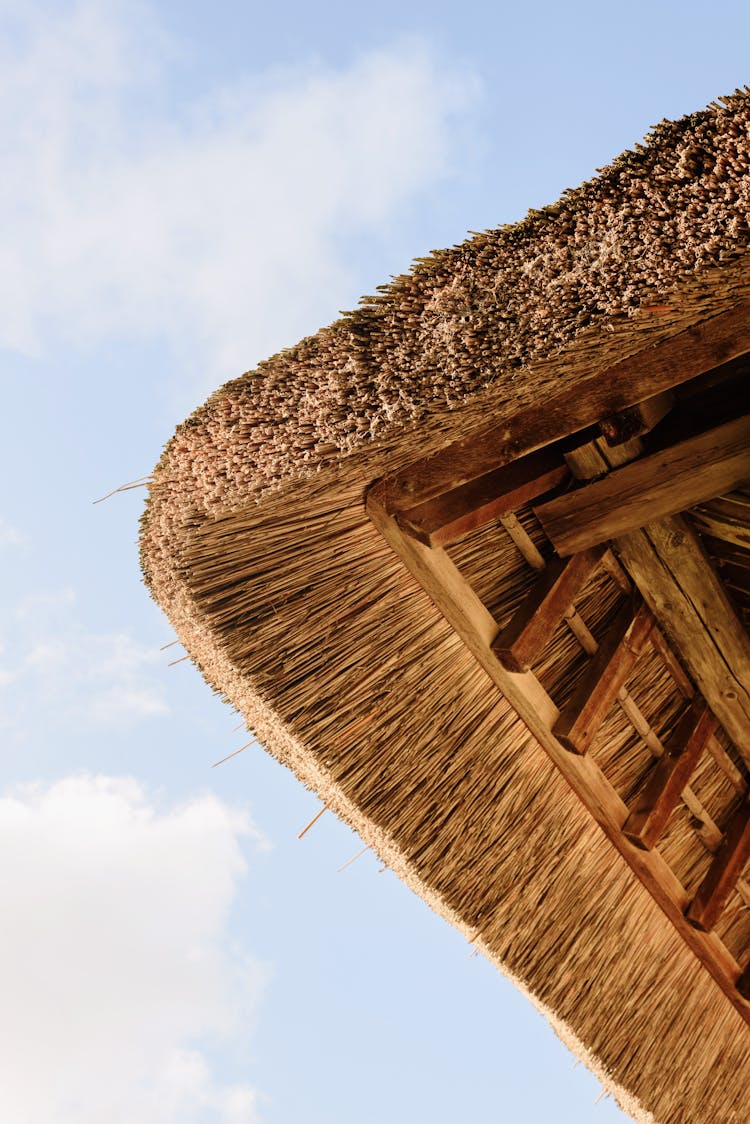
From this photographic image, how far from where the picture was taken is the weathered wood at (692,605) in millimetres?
2266

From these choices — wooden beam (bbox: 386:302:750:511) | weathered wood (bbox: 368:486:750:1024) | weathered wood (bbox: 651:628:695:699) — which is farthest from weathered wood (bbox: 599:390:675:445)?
weathered wood (bbox: 651:628:695:699)

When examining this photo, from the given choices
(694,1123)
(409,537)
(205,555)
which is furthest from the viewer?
(694,1123)

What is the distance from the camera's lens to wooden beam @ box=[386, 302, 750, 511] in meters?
1.52

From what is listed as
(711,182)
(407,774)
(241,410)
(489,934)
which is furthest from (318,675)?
(711,182)

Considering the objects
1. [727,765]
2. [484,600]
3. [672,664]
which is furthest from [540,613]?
[727,765]

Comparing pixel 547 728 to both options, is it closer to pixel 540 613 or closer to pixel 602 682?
pixel 602 682

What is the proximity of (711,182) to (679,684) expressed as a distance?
5.63 feet

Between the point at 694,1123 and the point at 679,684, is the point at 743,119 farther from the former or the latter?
the point at 694,1123

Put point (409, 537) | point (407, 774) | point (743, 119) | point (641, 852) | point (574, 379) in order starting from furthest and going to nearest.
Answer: point (641, 852) → point (407, 774) → point (409, 537) → point (574, 379) → point (743, 119)

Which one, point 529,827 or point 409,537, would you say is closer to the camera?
point 409,537

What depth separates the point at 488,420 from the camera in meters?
1.65

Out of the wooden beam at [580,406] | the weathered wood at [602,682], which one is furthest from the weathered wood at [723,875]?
the wooden beam at [580,406]

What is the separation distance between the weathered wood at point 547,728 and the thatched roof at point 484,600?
0.12 ft

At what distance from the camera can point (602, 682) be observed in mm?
2191
